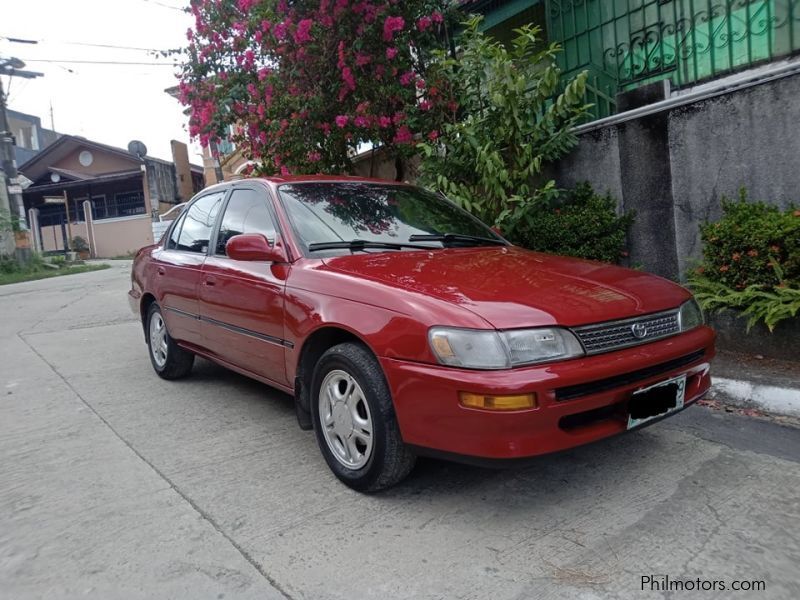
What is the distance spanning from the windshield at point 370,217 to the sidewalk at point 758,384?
175 cm

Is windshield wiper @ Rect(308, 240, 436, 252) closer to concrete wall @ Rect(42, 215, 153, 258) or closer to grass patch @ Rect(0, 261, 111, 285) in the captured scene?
grass patch @ Rect(0, 261, 111, 285)

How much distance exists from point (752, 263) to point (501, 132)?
2.44 m

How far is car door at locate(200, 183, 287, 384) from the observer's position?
11.5 feet

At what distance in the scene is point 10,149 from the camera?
66.1 ft

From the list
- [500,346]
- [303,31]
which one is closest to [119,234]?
[303,31]

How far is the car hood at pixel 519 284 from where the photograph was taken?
8.46 feet

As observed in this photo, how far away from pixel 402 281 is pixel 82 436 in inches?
99.9

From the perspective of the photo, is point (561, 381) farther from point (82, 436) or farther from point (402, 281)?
point (82, 436)

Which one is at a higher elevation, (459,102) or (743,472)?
(459,102)

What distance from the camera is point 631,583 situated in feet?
7.21

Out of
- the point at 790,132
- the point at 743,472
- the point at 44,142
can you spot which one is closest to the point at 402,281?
the point at 743,472

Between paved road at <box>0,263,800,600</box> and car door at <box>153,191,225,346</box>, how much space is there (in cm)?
83

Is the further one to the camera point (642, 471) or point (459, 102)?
point (459, 102)

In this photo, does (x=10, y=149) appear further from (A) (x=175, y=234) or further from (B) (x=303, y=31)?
(A) (x=175, y=234)
